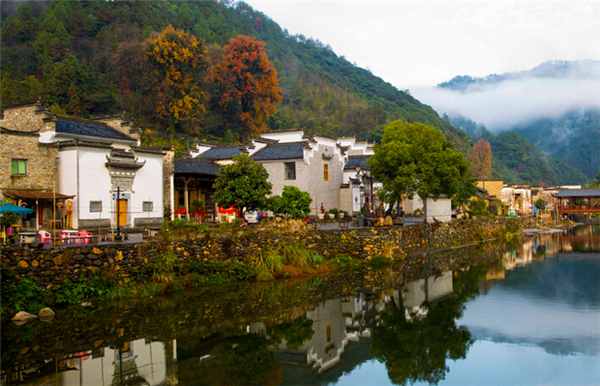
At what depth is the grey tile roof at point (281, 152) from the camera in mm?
36281

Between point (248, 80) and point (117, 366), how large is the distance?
151 ft

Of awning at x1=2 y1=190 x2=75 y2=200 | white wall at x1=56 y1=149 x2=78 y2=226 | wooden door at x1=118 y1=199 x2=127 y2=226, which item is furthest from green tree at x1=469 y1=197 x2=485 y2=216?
awning at x1=2 y1=190 x2=75 y2=200

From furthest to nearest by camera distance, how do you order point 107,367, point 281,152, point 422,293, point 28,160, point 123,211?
1. point 281,152
2. point 123,211
3. point 28,160
4. point 422,293
5. point 107,367

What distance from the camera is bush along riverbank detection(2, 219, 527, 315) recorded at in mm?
16172

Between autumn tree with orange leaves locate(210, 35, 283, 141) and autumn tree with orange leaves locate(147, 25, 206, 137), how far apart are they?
5905mm

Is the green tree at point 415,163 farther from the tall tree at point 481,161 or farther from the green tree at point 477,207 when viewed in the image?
the tall tree at point 481,161

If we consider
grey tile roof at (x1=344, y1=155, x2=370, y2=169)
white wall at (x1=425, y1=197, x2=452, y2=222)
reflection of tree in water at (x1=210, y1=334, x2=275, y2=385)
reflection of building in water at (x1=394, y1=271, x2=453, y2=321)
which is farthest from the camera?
grey tile roof at (x1=344, y1=155, x2=370, y2=169)

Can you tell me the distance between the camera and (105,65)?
60281 mm

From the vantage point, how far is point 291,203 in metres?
26.7

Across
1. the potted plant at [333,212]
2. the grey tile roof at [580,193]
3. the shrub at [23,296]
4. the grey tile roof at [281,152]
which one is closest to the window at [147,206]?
the grey tile roof at [281,152]

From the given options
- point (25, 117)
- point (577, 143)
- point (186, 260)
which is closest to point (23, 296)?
point (186, 260)

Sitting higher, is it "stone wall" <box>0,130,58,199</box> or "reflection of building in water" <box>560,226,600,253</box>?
"stone wall" <box>0,130,58,199</box>

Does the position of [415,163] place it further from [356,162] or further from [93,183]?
[93,183]

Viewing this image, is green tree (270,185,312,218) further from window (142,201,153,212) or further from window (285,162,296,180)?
window (285,162,296,180)
